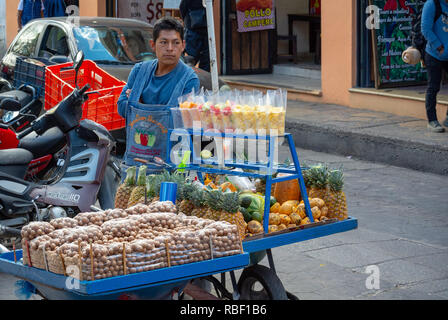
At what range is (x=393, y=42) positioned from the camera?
11.8 meters

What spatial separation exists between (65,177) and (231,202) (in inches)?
87.3

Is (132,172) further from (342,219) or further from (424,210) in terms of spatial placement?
(424,210)

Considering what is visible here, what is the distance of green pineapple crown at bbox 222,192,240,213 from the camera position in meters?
4.40

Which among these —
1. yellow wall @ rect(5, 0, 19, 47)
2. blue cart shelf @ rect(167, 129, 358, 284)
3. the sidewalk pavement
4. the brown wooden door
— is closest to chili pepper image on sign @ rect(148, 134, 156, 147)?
blue cart shelf @ rect(167, 129, 358, 284)

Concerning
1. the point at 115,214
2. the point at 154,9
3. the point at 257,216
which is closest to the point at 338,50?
the point at 154,9

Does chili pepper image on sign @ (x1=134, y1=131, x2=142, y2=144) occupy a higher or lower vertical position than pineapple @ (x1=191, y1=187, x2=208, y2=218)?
higher

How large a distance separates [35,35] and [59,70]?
2486 millimetres

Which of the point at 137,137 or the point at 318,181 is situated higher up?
the point at 137,137

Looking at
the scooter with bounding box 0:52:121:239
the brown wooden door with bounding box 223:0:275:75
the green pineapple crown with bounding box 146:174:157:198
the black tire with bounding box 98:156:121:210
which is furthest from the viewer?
the brown wooden door with bounding box 223:0:275:75

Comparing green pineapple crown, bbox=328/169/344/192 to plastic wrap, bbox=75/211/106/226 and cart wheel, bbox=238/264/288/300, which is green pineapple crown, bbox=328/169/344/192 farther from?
plastic wrap, bbox=75/211/106/226

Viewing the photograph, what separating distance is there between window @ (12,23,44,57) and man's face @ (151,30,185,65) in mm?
5935

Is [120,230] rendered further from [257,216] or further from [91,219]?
[257,216]

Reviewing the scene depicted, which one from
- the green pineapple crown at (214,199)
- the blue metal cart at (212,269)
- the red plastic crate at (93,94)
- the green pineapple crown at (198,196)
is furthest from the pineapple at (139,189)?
the red plastic crate at (93,94)
